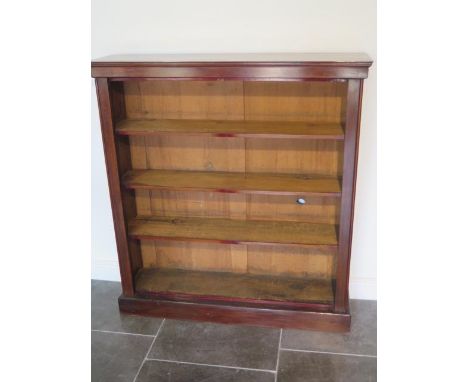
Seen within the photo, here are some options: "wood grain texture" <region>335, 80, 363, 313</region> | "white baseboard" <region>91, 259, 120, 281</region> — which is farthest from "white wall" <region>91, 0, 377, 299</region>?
"white baseboard" <region>91, 259, 120, 281</region>

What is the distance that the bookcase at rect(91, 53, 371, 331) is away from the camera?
76.9 inches

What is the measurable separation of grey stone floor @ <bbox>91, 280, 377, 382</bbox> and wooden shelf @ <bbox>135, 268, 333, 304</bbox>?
170mm

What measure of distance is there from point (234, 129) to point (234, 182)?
0.93 feet

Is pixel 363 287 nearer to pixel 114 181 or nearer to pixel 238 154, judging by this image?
pixel 238 154

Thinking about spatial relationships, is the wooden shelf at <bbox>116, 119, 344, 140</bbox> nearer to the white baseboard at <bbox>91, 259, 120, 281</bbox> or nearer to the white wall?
the white wall

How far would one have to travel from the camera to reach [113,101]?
6.87 ft

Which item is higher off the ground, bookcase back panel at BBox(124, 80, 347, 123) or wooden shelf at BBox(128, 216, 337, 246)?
bookcase back panel at BBox(124, 80, 347, 123)

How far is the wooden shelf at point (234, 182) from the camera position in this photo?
2076 mm

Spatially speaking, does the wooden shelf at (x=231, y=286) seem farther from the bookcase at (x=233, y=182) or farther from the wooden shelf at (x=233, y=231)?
the wooden shelf at (x=233, y=231)

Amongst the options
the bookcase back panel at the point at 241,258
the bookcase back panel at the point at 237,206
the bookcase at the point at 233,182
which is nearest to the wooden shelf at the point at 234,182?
the bookcase at the point at 233,182

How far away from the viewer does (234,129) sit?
2.04 m
